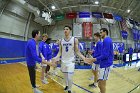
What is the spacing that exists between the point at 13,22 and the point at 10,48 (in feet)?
13.1

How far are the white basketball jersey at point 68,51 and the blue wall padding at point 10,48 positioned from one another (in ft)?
21.5

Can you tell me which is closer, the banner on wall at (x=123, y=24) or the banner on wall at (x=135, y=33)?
the banner on wall at (x=123, y=24)

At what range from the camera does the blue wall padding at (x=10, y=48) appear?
10206mm

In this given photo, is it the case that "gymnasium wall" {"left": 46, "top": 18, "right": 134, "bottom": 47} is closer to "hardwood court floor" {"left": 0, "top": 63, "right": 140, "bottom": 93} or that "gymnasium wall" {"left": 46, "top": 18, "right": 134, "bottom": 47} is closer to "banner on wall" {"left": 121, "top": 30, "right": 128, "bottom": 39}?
"banner on wall" {"left": 121, "top": 30, "right": 128, "bottom": 39}

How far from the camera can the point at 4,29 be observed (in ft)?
44.1

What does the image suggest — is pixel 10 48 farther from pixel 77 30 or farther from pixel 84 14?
pixel 77 30

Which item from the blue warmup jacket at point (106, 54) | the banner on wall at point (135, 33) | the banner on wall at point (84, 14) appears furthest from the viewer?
the banner on wall at point (135, 33)

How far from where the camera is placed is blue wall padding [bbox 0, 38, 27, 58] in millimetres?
10206

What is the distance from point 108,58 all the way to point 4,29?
→ 11.1m

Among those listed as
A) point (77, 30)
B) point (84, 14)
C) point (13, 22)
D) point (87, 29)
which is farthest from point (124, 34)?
point (13, 22)

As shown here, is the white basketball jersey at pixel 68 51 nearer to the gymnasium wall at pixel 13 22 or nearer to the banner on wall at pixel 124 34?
the gymnasium wall at pixel 13 22

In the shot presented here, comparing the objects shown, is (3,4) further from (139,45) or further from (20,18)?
(139,45)

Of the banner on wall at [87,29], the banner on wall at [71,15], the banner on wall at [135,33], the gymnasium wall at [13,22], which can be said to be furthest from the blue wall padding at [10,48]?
the banner on wall at [135,33]

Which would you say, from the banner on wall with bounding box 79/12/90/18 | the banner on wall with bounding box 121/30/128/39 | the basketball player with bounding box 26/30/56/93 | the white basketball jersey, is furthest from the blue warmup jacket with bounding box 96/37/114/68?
the banner on wall with bounding box 121/30/128/39
